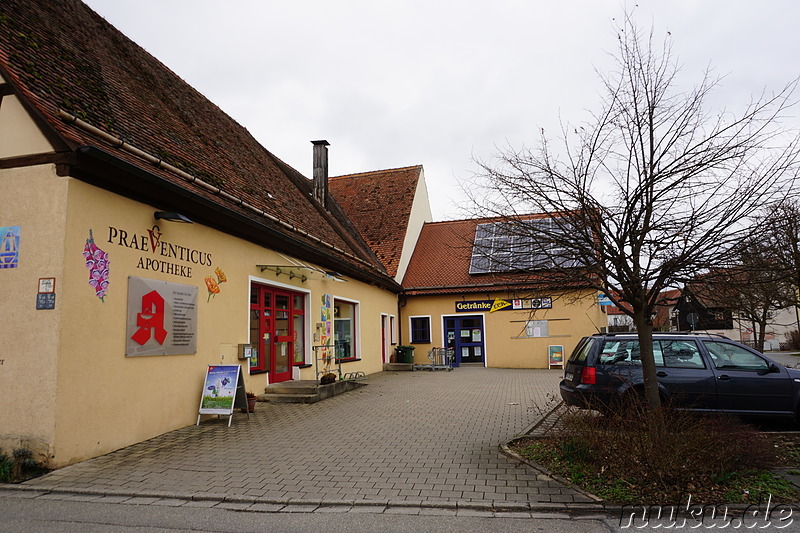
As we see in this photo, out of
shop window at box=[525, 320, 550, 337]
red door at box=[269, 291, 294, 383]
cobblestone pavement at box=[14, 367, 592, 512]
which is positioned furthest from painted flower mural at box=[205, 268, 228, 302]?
shop window at box=[525, 320, 550, 337]

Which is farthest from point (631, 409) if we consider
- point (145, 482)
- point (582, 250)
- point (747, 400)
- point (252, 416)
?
point (252, 416)

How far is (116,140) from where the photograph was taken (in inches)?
300

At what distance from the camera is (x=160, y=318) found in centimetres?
849

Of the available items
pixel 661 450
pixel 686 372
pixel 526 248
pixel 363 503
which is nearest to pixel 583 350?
pixel 686 372

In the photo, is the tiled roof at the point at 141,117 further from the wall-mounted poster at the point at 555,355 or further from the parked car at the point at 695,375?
the wall-mounted poster at the point at 555,355

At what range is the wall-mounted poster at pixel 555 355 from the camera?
2172cm

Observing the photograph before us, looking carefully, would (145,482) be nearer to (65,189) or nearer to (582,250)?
(65,189)

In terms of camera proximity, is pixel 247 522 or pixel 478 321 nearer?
pixel 247 522

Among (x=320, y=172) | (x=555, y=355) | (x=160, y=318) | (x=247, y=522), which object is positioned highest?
(x=320, y=172)

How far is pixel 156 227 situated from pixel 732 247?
7.98 meters

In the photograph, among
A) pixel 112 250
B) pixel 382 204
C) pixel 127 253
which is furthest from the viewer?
pixel 382 204

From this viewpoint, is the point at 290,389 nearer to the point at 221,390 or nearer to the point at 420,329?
the point at 221,390

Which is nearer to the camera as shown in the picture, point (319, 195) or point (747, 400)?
point (747, 400)

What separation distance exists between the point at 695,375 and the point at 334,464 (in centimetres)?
578
